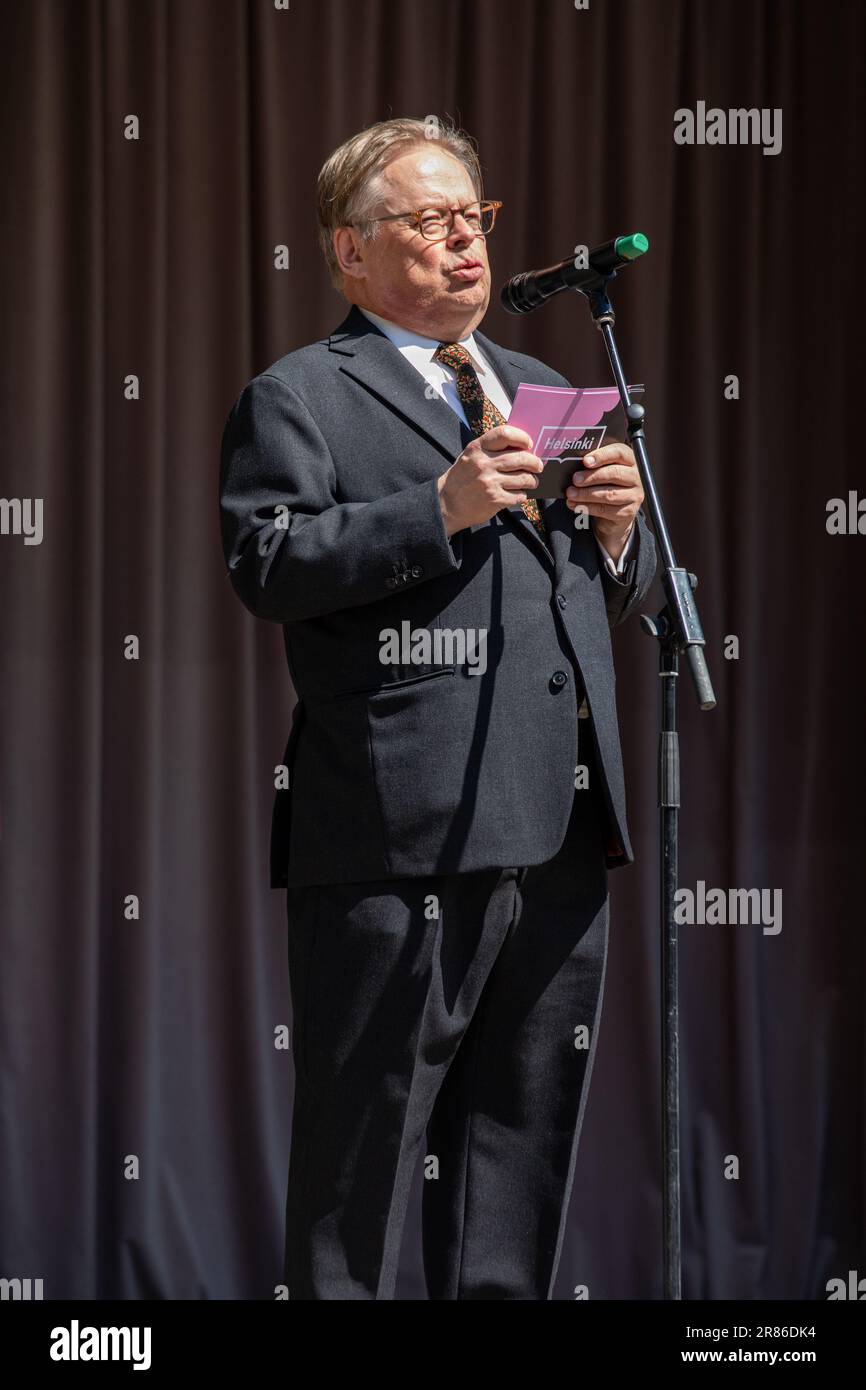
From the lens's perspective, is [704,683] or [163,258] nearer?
[704,683]

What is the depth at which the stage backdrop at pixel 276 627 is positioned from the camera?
2857 mm

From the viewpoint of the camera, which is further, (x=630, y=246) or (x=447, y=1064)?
(x=447, y=1064)

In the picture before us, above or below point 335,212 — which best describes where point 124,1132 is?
below

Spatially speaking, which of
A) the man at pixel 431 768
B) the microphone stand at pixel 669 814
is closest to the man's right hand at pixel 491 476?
the man at pixel 431 768

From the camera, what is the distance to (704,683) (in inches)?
62.1

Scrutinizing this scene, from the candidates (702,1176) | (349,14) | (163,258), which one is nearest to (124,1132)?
(702,1176)

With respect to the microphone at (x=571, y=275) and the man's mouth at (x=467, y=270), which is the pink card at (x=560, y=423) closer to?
the microphone at (x=571, y=275)

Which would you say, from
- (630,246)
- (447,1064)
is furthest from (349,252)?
(447,1064)

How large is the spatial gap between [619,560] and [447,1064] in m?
0.68

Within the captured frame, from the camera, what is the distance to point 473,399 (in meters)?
1.88

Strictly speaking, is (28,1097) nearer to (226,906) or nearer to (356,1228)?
(226,906)

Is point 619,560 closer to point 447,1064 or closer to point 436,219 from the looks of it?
point 436,219

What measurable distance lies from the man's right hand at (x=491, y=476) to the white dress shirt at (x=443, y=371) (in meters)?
0.24

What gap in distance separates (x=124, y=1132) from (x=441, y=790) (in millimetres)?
1477
